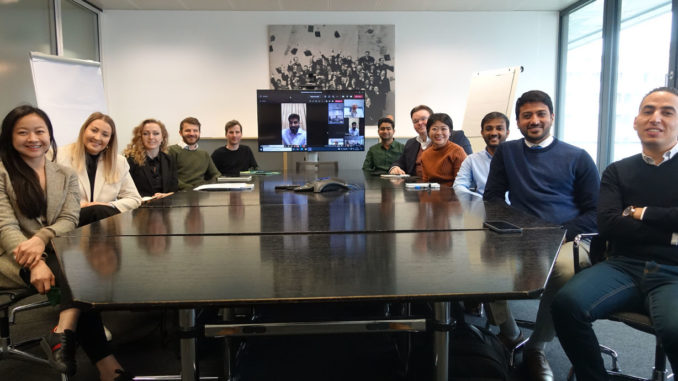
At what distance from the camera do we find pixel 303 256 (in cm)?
102

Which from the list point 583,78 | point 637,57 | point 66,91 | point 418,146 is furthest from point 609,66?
point 66,91

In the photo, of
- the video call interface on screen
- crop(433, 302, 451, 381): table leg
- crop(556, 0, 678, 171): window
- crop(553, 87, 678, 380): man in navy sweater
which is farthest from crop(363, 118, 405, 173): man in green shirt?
crop(433, 302, 451, 381): table leg

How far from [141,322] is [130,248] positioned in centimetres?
155

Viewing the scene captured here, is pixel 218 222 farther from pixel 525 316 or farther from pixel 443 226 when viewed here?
pixel 525 316

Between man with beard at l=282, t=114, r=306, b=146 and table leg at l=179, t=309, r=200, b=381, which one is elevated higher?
man with beard at l=282, t=114, r=306, b=146

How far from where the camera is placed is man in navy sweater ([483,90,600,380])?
6.55 ft

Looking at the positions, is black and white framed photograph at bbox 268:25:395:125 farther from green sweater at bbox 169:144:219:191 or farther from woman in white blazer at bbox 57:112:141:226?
woman in white blazer at bbox 57:112:141:226

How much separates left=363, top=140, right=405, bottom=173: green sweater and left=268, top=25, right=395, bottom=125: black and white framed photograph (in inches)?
62.2

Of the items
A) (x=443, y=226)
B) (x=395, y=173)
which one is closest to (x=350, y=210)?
(x=443, y=226)

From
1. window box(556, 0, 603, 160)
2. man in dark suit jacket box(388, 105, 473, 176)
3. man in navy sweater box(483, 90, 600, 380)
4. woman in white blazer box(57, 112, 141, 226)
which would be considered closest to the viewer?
man in navy sweater box(483, 90, 600, 380)

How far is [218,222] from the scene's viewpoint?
1.51 metres

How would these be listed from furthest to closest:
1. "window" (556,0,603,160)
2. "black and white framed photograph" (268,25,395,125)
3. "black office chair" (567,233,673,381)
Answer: "black and white framed photograph" (268,25,395,125), "window" (556,0,603,160), "black office chair" (567,233,673,381)

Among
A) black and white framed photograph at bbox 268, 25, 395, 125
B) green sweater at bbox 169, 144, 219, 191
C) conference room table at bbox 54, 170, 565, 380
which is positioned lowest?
conference room table at bbox 54, 170, 565, 380

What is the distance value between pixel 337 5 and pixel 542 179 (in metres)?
4.37
